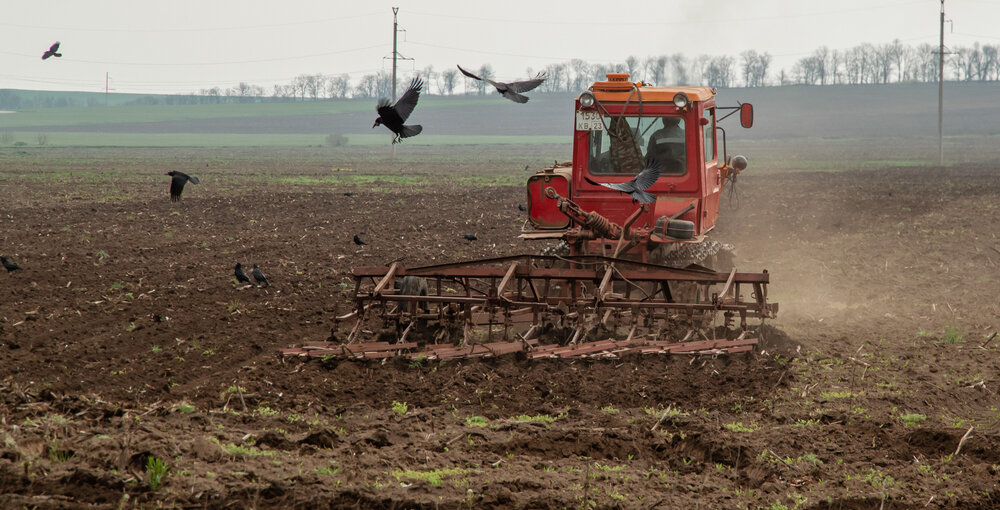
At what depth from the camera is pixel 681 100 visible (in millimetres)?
10453

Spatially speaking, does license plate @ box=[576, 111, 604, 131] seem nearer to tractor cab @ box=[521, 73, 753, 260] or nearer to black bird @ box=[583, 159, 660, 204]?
tractor cab @ box=[521, 73, 753, 260]

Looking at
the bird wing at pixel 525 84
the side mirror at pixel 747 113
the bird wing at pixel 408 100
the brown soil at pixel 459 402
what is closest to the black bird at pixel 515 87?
the bird wing at pixel 525 84

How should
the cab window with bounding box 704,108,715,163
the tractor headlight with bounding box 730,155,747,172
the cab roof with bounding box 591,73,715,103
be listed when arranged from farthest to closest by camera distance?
the tractor headlight with bounding box 730,155,747,172
the cab window with bounding box 704,108,715,163
the cab roof with bounding box 591,73,715,103

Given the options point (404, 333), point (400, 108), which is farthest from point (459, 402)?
point (400, 108)

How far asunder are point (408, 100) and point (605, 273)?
271 cm

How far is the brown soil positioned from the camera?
531cm

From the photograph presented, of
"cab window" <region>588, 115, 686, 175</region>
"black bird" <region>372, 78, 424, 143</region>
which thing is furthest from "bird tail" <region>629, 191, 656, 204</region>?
"black bird" <region>372, 78, 424, 143</region>

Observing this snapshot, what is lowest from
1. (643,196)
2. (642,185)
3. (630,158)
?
(643,196)

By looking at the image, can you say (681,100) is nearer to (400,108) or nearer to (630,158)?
(630,158)

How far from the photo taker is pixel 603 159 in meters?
11.0

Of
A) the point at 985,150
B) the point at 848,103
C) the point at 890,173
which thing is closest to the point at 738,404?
the point at 890,173

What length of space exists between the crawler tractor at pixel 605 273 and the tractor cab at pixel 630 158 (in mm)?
13

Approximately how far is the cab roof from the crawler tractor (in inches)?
0.6

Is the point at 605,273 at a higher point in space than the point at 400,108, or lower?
lower
